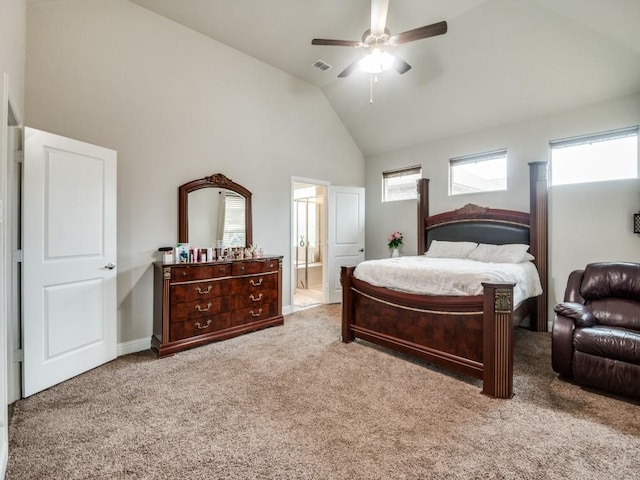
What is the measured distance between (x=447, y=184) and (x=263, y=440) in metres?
4.68

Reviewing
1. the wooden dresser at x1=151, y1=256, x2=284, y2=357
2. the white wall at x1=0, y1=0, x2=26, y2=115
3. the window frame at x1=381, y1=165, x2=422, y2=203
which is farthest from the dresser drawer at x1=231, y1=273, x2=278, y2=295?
the window frame at x1=381, y1=165, x2=422, y2=203

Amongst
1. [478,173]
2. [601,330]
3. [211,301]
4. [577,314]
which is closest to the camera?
[601,330]

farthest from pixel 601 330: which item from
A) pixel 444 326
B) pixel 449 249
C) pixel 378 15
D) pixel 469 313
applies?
pixel 378 15

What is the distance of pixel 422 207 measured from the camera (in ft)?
17.6

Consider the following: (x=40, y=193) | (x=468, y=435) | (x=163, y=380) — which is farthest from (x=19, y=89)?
(x=468, y=435)

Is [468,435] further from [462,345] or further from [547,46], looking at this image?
[547,46]

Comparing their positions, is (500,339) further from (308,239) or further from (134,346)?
(308,239)

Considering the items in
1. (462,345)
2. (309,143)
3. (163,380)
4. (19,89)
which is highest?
(309,143)

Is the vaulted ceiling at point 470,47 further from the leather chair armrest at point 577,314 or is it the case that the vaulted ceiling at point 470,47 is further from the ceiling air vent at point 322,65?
the leather chair armrest at point 577,314

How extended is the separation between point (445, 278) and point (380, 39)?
7.85ft

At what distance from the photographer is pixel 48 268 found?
2.65m

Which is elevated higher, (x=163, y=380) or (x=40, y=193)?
(x=40, y=193)

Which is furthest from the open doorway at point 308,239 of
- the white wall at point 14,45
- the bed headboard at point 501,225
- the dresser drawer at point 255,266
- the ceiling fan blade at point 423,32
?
the white wall at point 14,45

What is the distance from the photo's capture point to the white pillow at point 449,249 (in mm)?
4574
